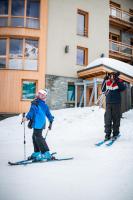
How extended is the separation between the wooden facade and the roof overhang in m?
3.07

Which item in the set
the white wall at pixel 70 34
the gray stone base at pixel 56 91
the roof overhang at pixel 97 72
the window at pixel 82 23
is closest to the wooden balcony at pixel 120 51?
the white wall at pixel 70 34

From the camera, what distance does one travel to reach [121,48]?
1026 inches

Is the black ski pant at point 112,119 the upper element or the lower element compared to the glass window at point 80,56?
lower

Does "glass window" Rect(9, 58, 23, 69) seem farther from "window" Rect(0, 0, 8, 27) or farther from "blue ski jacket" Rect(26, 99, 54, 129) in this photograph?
"blue ski jacket" Rect(26, 99, 54, 129)

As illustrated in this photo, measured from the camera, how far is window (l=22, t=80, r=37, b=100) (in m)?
18.5

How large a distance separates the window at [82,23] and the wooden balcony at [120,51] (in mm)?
3485

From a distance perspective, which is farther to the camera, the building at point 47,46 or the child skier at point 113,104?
the building at point 47,46

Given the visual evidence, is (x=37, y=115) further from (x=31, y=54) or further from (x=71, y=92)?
(x=71, y=92)

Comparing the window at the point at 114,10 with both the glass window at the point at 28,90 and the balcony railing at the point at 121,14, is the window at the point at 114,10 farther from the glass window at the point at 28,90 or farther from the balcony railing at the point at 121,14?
the glass window at the point at 28,90

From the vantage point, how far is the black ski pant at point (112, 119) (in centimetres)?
801

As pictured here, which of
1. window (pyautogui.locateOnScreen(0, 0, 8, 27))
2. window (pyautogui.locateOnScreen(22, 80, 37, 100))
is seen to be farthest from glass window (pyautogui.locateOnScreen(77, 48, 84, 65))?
window (pyautogui.locateOnScreen(0, 0, 8, 27))

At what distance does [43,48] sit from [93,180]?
15880 mm

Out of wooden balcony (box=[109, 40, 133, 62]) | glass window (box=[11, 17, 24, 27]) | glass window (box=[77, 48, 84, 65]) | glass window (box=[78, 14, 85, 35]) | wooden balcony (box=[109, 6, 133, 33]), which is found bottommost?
glass window (box=[77, 48, 84, 65])

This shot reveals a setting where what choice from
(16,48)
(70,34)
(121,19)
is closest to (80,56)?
(70,34)
